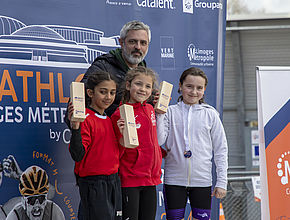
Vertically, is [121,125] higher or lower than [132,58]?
lower

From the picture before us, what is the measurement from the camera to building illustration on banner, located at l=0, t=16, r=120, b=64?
3492 mm

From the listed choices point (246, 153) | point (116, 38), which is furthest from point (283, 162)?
point (246, 153)

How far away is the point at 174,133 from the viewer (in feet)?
11.5

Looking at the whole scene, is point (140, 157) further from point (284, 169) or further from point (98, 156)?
point (284, 169)

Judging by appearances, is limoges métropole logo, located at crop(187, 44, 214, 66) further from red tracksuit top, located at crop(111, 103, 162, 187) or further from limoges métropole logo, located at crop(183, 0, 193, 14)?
red tracksuit top, located at crop(111, 103, 162, 187)

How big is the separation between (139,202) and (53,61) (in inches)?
53.3

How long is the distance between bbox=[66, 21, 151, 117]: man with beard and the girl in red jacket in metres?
0.25

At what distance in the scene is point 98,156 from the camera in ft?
9.87

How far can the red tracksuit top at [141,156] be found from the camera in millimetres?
3125

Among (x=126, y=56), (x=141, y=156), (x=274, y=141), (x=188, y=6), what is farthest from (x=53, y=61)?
(x=274, y=141)

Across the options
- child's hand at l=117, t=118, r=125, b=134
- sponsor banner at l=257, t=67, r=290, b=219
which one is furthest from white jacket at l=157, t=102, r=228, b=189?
sponsor banner at l=257, t=67, r=290, b=219

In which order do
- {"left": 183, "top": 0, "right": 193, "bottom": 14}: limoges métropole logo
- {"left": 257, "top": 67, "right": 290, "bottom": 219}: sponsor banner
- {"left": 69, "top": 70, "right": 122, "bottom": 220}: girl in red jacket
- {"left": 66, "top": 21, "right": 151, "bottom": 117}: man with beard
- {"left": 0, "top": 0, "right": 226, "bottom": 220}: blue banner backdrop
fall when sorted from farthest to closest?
{"left": 183, "top": 0, "right": 193, "bottom": 14}: limoges métropole logo, {"left": 257, "top": 67, "right": 290, "bottom": 219}: sponsor banner, {"left": 0, "top": 0, "right": 226, "bottom": 220}: blue banner backdrop, {"left": 66, "top": 21, "right": 151, "bottom": 117}: man with beard, {"left": 69, "top": 70, "right": 122, "bottom": 220}: girl in red jacket

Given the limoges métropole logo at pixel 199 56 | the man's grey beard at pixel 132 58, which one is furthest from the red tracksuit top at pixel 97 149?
the limoges métropole logo at pixel 199 56

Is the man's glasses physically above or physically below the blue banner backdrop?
below
